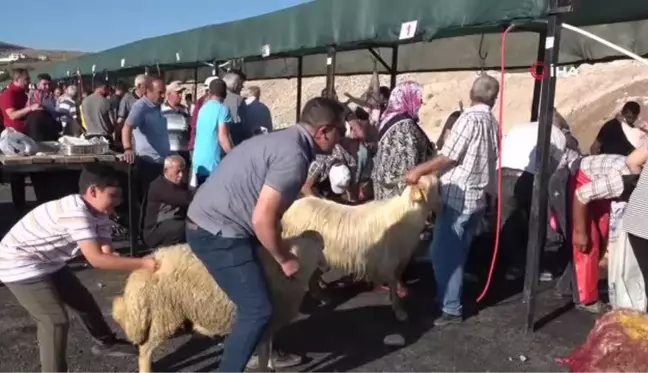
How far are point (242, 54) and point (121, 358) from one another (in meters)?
6.97

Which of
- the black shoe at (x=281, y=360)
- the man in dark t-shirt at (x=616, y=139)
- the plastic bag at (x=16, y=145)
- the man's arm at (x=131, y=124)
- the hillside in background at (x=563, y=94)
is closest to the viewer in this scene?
the black shoe at (x=281, y=360)

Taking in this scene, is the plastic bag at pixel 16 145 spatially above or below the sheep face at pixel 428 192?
above

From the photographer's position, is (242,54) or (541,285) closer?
(541,285)

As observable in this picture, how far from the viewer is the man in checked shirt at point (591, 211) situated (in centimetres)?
522

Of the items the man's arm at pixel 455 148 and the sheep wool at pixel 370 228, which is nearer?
the man's arm at pixel 455 148

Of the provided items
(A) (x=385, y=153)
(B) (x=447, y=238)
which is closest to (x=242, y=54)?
(A) (x=385, y=153)

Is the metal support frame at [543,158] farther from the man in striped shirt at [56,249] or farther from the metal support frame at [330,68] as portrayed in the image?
the metal support frame at [330,68]

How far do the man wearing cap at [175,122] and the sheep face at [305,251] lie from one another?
13.4 feet

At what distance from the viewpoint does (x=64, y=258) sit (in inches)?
170

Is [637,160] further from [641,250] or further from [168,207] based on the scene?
[168,207]

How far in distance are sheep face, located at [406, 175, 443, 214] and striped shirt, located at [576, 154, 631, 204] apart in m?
1.06

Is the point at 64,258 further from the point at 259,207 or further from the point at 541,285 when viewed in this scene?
the point at 541,285

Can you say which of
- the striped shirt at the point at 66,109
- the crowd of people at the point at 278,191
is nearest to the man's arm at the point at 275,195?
the crowd of people at the point at 278,191

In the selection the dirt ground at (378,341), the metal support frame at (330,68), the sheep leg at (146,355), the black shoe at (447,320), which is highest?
the metal support frame at (330,68)
